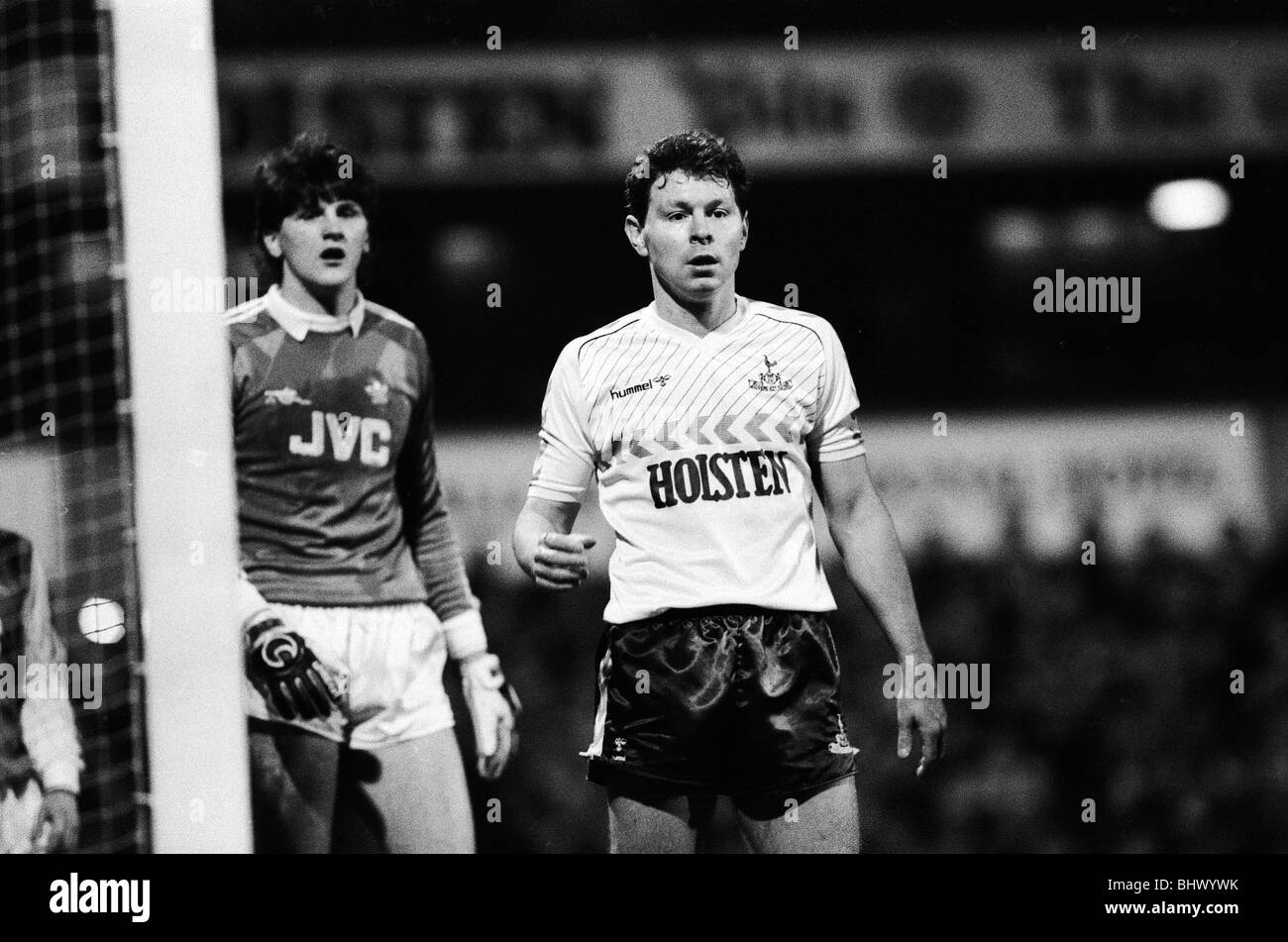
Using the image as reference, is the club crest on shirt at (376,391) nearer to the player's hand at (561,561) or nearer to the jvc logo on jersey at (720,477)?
the player's hand at (561,561)

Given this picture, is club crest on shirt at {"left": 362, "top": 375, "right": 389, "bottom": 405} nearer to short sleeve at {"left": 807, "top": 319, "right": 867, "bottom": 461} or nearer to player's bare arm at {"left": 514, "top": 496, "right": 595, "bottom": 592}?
player's bare arm at {"left": 514, "top": 496, "right": 595, "bottom": 592}

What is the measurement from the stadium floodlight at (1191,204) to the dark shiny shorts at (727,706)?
1437mm

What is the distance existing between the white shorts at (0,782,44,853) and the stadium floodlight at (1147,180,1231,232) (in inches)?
126

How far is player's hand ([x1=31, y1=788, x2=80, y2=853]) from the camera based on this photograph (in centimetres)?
412

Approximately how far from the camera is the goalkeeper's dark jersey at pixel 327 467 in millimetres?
4043

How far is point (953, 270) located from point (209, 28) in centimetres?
198

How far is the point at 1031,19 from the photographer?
4.24 meters

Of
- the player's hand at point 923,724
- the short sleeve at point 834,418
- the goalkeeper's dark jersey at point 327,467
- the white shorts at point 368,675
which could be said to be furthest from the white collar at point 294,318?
the player's hand at point 923,724

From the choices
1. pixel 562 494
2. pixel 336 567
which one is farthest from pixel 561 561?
pixel 336 567

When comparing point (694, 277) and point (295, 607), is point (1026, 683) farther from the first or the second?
point (295, 607)

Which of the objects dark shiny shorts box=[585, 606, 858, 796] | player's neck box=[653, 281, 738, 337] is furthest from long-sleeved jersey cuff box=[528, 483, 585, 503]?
player's neck box=[653, 281, 738, 337]

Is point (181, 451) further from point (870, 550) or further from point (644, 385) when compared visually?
point (870, 550)

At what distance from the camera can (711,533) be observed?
12.7 feet

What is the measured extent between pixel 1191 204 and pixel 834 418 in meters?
1.15
